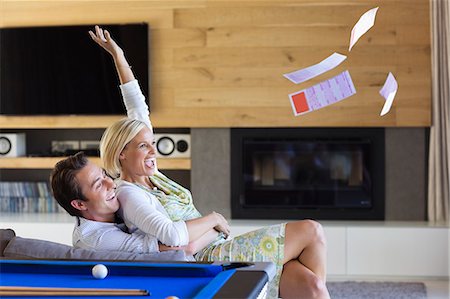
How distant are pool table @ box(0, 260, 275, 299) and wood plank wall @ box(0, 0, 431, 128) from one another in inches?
136

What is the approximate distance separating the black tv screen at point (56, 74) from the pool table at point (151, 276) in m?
3.62

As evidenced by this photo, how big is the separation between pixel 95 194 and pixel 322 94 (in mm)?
3045

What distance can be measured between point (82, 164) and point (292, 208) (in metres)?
3.20

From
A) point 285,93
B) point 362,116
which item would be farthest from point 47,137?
point 362,116

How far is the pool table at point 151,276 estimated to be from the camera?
238 cm

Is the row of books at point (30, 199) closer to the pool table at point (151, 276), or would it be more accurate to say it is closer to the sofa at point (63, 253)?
the sofa at point (63, 253)

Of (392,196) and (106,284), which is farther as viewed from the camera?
(392,196)

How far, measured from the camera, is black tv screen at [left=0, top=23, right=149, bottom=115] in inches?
247

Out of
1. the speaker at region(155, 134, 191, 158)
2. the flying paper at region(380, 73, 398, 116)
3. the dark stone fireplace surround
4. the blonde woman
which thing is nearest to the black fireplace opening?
the dark stone fireplace surround

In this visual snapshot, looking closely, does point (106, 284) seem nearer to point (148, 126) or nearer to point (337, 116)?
point (148, 126)

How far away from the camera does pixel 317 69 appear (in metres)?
5.89

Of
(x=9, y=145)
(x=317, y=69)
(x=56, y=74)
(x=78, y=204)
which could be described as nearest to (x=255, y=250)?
(x=78, y=204)

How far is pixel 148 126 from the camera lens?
12.3 ft

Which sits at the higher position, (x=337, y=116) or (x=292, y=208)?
(x=337, y=116)
